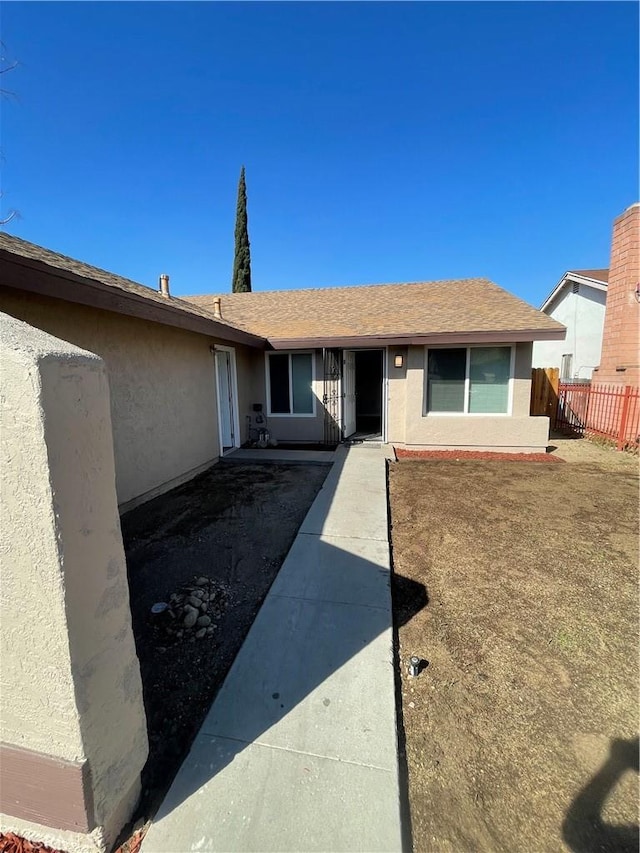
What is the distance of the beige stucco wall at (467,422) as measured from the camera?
8.76 meters

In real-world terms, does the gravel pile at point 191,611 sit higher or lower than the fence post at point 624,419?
lower

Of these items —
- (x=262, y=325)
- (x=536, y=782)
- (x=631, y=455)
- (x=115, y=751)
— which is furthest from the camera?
(x=262, y=325)

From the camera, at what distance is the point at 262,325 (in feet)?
35.2

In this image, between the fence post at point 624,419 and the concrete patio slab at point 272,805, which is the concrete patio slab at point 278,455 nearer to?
the concrete patio slab at point 272,805

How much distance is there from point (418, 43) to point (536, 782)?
10.6 metres

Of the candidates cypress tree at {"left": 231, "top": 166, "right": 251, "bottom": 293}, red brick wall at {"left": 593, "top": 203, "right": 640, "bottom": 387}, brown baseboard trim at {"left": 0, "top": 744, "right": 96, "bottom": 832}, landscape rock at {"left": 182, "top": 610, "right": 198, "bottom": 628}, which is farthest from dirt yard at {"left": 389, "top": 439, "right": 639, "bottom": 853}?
cypress tree at {"left": 231, "top": 166, "right": 251, "bottom": 293}

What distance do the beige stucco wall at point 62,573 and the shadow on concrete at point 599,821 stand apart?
2.01 meters

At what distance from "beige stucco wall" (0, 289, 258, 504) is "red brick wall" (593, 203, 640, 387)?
1173 centimetres

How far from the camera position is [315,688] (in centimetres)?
227

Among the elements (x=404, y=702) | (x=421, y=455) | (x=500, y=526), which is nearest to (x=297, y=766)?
(x=404, y=702)

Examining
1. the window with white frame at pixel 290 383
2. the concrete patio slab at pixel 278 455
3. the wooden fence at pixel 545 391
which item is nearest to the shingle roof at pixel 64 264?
the concrete patio slab at pixel 278 455

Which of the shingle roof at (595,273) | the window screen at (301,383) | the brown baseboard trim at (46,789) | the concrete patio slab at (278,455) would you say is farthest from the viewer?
the shingle roof at (595,273)

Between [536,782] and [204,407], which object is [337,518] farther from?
[204,407]

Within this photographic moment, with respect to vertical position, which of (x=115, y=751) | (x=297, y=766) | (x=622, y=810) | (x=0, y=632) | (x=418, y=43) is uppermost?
(x=418, y=43)
